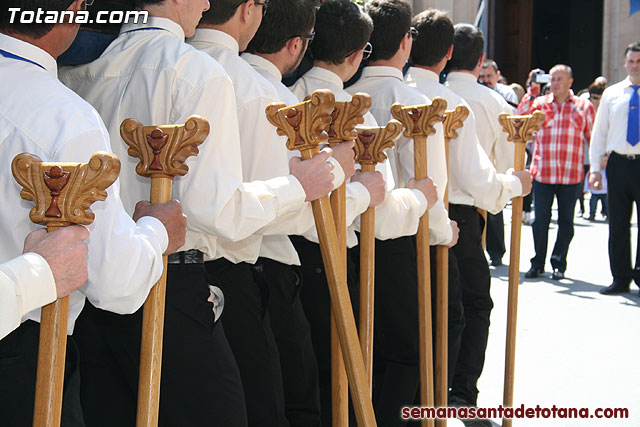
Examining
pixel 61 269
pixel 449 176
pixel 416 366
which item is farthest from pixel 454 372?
pixel 61 269

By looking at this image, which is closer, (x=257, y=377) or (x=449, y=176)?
(x=257, y=377)

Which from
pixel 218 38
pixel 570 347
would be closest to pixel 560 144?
pixel 570 347

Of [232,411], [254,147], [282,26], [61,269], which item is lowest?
[232,411]

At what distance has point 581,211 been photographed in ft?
41.2

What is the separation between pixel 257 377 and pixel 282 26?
1.21 meters

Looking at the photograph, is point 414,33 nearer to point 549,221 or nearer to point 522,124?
point 522,124

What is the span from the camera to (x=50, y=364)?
1.69 metres

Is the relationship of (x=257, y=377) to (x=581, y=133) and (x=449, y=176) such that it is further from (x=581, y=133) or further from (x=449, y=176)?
(x=581, y=133)

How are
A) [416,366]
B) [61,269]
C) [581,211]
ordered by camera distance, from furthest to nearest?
[581,211]
[416,366]
[61,269]

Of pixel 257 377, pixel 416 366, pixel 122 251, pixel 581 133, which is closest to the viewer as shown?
pixel 122 251

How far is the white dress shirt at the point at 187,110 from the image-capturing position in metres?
2.17

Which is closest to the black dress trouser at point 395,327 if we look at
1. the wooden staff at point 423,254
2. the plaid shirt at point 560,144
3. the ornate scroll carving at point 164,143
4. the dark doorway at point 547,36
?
the wooden staff at point 423,254

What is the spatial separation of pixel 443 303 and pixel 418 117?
869 millimetres

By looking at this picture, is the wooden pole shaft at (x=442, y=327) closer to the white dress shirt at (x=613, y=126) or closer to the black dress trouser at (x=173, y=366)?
the black dress trouser at (x=173, y=366)
